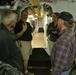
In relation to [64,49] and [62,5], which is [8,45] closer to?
[64,49]

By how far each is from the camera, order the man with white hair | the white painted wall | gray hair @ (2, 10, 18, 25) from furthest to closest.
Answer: the white painted wall, gray hair @ (2, 10, 18, 25), the man with white hair

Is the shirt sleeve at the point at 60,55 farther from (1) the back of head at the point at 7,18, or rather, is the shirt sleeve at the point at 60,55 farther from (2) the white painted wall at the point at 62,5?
(2) the white painted wall at the point at 62,5

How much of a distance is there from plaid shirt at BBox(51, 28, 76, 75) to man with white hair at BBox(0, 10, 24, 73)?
0.49 metres

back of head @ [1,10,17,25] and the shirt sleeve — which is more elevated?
back of head @ [1,10,17,25]

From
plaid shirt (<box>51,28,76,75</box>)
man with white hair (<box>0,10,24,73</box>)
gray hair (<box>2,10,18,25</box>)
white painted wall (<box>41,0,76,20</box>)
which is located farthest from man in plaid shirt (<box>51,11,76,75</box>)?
white painted wall (<box>41,0,76,20</box>)

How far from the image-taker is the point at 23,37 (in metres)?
3.87

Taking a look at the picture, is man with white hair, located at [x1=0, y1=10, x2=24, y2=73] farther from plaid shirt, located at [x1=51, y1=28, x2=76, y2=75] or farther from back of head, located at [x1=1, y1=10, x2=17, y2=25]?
plaid shirt, located at [x1=51, y1=28, x2=76, y2=75]

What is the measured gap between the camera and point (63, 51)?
266 centimetres

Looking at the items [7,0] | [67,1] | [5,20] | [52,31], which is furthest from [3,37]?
[67,1]

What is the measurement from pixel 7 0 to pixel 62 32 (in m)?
0.83

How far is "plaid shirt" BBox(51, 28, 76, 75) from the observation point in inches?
105

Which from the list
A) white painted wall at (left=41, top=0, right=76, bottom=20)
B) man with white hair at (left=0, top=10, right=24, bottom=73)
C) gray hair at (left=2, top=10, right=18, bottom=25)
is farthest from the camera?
white painted wall at (left=41, top=0, right=76, bottom=20)

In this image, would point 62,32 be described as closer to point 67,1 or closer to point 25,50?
point 25,50

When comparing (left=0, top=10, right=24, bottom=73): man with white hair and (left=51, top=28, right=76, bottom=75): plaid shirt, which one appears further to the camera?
(left=51, top=28, right=76, bottom=75): plaid shirt
